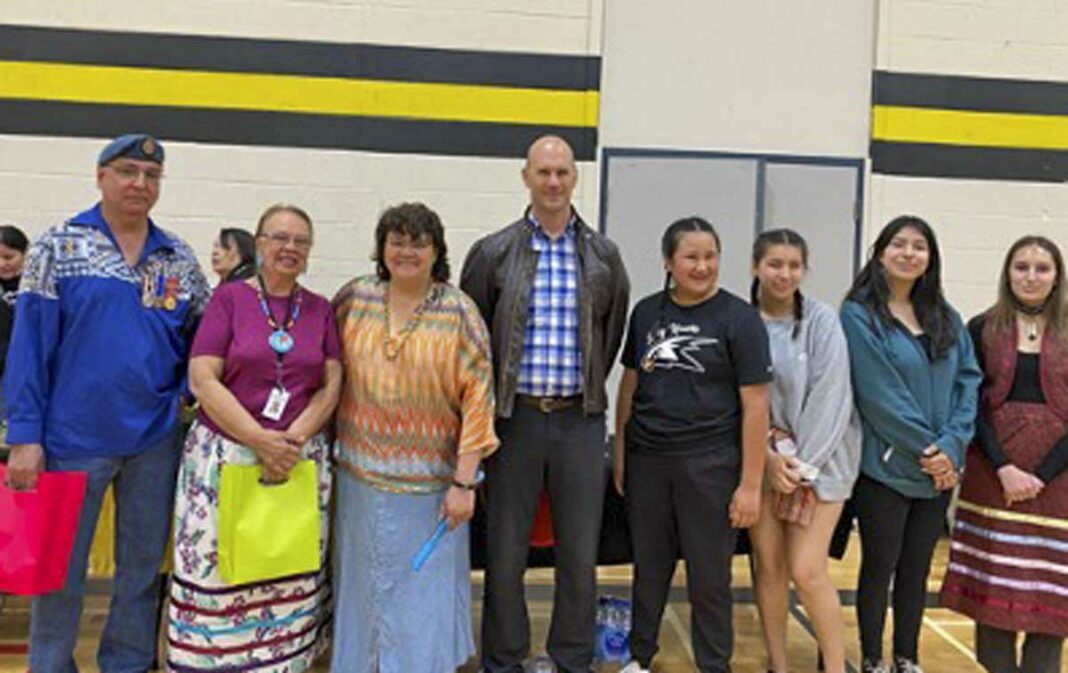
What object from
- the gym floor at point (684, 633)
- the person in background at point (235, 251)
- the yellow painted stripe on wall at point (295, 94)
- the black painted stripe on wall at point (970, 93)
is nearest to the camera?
the gym floor at point (684, 633)

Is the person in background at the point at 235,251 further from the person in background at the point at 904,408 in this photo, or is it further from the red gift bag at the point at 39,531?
the person in background at the point at 904,408

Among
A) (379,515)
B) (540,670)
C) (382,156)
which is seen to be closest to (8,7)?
(382,156)

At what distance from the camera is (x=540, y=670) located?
2752 mm

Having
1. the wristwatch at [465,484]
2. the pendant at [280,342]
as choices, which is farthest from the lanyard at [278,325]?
the wristwatch at [465,484]

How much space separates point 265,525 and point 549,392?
84 cm

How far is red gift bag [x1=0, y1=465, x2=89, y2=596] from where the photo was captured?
7.45ft

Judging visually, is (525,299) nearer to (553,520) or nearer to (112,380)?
(553,520)

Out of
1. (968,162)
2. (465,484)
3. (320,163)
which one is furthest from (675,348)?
(968,162)

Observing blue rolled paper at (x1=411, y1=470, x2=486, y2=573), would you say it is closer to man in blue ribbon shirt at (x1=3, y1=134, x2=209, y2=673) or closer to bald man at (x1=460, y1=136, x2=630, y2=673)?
bald man at (x1=460, y1=136, x2=630, y2=673)

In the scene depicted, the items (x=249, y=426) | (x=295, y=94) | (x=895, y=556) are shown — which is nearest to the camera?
(x=249, y=426)

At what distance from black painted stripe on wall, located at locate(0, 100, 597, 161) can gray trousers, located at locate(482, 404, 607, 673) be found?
2.53 m

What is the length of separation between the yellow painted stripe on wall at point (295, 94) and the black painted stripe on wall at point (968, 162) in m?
1.67

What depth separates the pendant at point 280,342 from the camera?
7.55 ft

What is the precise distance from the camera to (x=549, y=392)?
8.44ft
